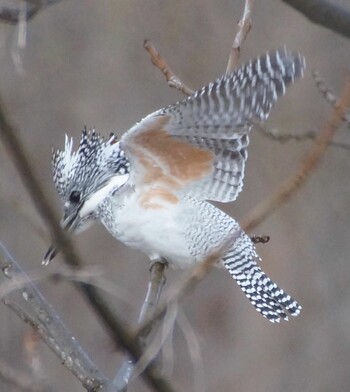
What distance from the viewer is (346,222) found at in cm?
564

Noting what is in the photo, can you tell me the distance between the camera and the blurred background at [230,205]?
217 inches

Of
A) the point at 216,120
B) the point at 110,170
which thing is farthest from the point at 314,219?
the point at 216,120

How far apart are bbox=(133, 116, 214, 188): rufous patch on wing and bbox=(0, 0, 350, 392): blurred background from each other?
106 inches

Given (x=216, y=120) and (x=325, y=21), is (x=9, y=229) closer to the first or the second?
(x=216, y=120)

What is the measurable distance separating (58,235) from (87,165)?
1.68 m

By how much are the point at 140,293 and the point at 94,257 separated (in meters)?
0.32

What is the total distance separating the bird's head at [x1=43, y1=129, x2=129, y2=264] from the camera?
2719 mm

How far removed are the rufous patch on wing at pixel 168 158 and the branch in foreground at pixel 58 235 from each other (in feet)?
4.13

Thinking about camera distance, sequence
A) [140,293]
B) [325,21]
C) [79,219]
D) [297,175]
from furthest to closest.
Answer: [140,293], [79,219], [325,21], [297,175]

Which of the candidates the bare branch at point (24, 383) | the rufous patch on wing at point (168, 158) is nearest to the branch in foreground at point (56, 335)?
the bare branch at point (24, 383)

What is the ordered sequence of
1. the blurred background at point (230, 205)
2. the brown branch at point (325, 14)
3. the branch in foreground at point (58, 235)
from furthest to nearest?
the blurred background at point (230, 205)
the brown branch at point (325, 14)
the branch in foreground at point (58, 235)

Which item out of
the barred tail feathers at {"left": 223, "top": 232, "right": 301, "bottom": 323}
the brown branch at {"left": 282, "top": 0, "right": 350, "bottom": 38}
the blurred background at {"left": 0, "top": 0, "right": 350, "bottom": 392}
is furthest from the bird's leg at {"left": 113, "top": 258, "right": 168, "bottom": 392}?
the blurred background at {"left": 0, "top": 0, "right": 350, "bottom": 392}

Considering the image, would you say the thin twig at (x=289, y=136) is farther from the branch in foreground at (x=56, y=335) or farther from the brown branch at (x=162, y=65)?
the brown branch at (x=162, y=65)

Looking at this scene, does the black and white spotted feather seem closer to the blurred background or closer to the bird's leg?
the bird's leg
